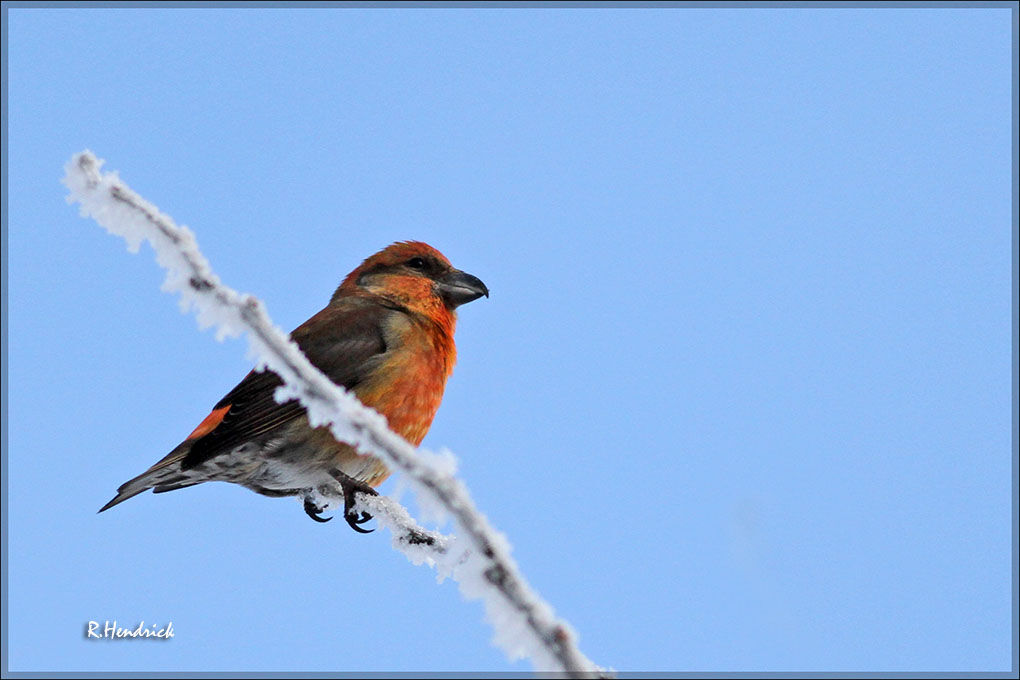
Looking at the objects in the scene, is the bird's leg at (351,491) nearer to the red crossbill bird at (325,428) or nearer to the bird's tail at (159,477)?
the red crossbill bird at (325,428)

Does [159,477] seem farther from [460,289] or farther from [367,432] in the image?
[367,432]

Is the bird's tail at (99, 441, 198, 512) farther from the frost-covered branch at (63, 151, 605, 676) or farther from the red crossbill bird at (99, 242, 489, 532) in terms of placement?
the frost-covered branch at (63, 151, 605, 676)

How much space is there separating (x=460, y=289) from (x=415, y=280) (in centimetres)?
27

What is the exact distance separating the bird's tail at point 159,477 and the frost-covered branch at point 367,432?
3.90 metres

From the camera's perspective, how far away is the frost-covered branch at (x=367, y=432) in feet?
3.76

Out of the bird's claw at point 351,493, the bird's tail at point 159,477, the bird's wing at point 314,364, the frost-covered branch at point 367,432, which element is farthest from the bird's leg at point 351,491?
the frost-covered branch at point 367,432

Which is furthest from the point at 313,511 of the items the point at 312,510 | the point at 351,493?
the point at 351,493

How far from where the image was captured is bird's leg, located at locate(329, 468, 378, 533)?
4148 millimetres

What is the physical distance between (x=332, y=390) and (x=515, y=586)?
1.01 ft

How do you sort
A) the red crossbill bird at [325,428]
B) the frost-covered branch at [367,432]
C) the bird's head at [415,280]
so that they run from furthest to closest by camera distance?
the bird's head at [415,280] → the red crossbill bird at [325,428] → the frost-covered branch at [367,432]

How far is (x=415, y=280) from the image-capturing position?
5.95 metres

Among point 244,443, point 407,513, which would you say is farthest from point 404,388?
point 407,513

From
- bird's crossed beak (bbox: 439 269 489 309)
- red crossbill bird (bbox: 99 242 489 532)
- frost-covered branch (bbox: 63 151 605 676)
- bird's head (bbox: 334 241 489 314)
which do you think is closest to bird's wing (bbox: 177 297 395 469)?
red crossbill bird (bbox: 99 242 489 532)

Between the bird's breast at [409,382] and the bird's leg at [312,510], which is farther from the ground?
the bird's breast at [409,382]
